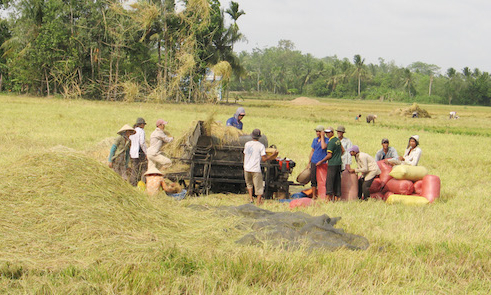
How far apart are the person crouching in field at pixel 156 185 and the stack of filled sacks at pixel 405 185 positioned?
12.6ft

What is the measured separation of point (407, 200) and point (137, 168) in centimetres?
506

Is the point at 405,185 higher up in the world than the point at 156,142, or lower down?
lower down

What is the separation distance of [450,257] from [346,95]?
81304 mm

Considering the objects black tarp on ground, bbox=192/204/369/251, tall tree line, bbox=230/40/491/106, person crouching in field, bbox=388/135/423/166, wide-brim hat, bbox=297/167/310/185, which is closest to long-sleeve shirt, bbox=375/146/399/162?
person crouching in field, bbox=388/135/423/166

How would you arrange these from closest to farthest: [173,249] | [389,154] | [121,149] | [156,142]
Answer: [173,249]
[121,149]
[156,142]
[389,154]

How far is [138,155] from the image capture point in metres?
9.22

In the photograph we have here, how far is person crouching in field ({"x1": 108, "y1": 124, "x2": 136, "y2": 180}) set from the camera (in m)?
9.02

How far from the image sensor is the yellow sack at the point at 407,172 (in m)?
8.95

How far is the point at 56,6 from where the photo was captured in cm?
3616

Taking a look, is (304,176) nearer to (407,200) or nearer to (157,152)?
(407,200)

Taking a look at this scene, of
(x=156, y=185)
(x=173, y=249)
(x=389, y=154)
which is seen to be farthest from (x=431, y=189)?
(x=173, y=249)

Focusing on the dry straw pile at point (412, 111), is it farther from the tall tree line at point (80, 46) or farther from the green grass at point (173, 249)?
the green grass at point (173, 249)

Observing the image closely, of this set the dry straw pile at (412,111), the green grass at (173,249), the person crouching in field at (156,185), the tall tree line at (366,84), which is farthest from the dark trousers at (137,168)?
the tall tree line at (366,84)

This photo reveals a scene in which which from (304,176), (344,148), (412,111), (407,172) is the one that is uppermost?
(412,111)
